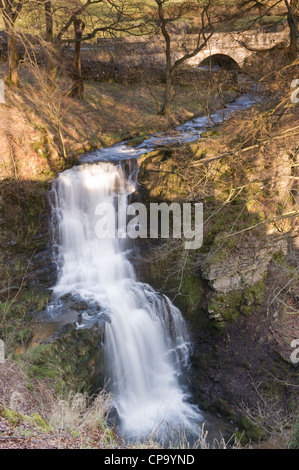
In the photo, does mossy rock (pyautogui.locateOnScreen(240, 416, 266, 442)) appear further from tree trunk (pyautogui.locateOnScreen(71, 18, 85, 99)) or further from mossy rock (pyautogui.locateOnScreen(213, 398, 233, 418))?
tree trunk (pyautogui.locateOnScreen(71, 18, 85, 99))

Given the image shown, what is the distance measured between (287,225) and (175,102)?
406 inches

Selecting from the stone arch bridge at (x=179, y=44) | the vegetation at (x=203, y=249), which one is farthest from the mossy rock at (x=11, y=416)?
the stone arch bridge at (x=179, y=44)

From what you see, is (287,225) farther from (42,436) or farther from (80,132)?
(42,436)

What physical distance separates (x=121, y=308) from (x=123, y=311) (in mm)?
105

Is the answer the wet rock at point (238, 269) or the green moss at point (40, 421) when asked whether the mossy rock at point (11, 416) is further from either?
the wet rock at point (238, 269)

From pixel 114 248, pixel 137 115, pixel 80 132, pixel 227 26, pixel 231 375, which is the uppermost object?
pixel 227 26

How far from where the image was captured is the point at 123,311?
10148mm

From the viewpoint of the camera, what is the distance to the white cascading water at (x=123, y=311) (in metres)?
9.30

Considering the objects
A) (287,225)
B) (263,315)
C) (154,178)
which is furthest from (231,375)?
(154,178)

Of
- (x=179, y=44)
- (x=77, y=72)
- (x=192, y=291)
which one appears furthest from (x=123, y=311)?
(x=179, y=44)

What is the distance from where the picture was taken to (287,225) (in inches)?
453

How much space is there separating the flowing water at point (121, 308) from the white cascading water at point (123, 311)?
0.02 m

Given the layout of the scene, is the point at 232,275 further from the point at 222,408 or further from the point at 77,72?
the point at 77,72
